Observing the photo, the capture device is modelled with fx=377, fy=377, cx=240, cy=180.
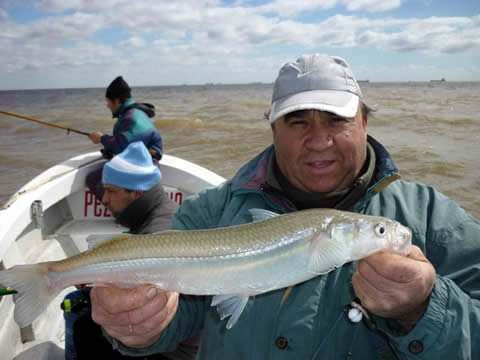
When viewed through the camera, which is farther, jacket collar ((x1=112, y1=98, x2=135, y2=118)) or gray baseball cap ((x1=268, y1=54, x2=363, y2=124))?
jacket collar ((x1=112, y1=98, x2=135, y2=118))

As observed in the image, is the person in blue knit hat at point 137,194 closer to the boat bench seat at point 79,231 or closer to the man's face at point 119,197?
the man's face at point 119,197

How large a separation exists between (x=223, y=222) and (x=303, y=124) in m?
0.84

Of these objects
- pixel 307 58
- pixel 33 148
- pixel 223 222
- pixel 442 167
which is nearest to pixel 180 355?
pixel 223 222

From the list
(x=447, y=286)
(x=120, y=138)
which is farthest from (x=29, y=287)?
(x=120, y=138)

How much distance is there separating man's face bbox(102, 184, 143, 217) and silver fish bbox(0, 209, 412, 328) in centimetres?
238

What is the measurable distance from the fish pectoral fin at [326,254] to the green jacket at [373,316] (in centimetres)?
38

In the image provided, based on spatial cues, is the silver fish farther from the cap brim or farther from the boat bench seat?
the boat bench seat

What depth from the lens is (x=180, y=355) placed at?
3.43 meters

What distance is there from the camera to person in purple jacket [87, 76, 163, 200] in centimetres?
714

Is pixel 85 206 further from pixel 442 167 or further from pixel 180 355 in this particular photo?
pixel 442 167

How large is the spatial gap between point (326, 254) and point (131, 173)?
317cm

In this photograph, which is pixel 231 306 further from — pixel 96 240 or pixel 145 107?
pixel 145 107

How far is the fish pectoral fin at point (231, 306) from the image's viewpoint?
190 centimetres

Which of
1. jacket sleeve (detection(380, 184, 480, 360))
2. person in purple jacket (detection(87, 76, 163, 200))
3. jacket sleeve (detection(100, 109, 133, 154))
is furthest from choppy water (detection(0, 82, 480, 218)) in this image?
jacket sleeve (detection(380, 184, 480, 360))
